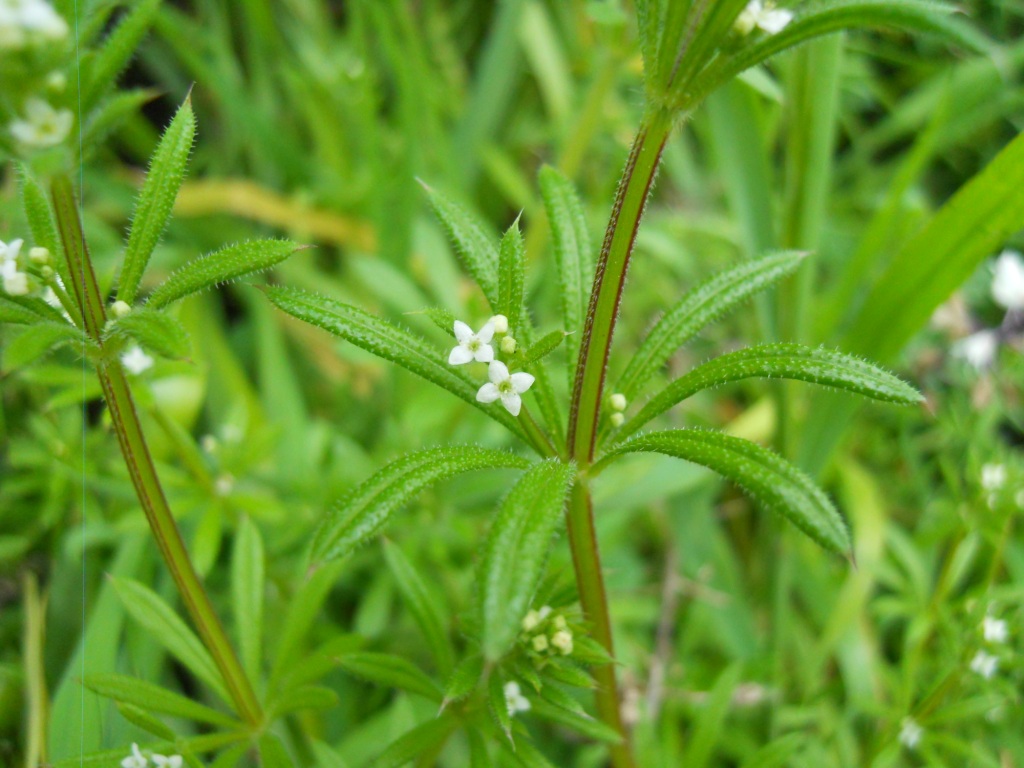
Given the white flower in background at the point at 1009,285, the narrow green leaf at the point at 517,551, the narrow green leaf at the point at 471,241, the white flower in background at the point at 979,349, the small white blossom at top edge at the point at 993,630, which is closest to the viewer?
the narrow green leaf at the point at 517,551

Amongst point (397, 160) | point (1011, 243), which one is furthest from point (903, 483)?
point (397, 160)

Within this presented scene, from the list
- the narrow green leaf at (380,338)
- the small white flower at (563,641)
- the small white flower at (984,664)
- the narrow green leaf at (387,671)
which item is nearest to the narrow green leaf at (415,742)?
the narrow green leaf at (387,671)

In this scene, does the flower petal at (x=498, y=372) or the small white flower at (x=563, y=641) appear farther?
the small white flower at (x=563, y=641)

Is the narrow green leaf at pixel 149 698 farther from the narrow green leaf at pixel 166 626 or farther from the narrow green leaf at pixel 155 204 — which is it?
the narrow green leaf at pixel 155 204

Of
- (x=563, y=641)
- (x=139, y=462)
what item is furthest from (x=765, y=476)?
(x=139, y=462)

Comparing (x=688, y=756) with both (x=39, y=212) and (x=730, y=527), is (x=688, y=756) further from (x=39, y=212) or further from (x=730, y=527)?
(x=39, y=212)

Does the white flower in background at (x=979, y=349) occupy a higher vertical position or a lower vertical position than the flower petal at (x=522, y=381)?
higher

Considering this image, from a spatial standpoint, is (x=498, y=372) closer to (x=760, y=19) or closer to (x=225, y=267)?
(x=225, y=267)

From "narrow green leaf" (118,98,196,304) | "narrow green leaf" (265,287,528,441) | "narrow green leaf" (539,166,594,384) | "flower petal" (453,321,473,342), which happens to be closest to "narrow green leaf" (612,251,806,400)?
"narrow green leaf" (539,166,594,384)

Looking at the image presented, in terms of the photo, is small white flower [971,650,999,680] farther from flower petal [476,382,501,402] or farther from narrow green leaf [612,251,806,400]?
flower petal [476,382,501,402]
